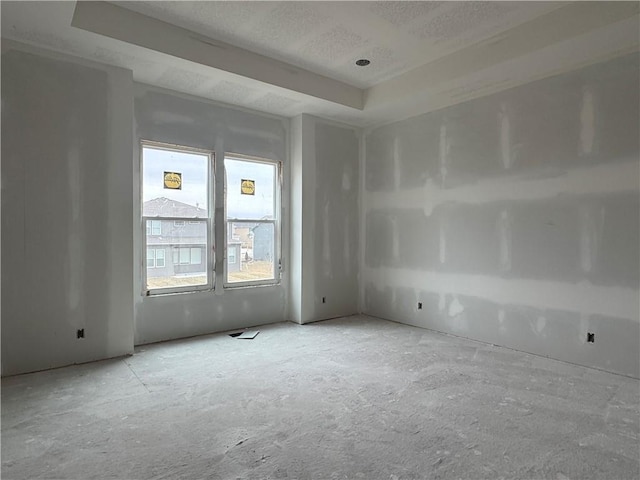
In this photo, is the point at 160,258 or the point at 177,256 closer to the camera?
the point at 160,258

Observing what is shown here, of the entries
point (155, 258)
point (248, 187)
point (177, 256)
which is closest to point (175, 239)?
point (177, 256)

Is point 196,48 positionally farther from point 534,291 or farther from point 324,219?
point 534,291

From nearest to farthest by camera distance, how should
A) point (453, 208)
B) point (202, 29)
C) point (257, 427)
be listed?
point (257, 427) < point (202, 29) < point (453, 208)

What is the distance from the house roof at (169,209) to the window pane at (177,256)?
97 mm

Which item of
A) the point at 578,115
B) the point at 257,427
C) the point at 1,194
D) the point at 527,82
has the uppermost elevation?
the point at 527,82

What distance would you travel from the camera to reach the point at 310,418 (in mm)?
2684

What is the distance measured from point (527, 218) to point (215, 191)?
12.2ft

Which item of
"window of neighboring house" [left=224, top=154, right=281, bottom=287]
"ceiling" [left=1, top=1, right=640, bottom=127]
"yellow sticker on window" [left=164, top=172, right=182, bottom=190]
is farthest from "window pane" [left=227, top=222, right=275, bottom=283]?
"ceiling" [left=1, top=1, right=640, bottom=127]

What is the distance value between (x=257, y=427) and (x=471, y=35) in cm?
394

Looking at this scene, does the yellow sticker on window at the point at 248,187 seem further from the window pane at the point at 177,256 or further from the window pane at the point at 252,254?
the window pane at the point at 177,256

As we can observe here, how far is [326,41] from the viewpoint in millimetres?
3840

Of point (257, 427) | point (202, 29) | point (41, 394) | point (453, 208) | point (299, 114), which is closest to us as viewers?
point (257, 427)

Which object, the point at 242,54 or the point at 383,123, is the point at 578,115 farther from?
the point at 242,54

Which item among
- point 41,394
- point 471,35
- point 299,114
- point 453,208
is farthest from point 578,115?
point 41,394
